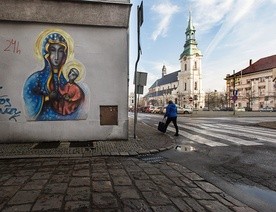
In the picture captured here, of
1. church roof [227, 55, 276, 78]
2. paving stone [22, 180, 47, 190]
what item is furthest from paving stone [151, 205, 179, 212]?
church roof [227, 55, 276, 78]

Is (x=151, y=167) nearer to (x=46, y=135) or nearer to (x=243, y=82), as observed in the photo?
(x=46, y=135)

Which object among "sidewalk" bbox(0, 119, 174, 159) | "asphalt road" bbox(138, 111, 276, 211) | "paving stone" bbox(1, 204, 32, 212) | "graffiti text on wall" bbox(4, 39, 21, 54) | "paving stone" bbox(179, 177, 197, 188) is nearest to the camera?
"paving stone" bbox(1, 204, 32, 212)

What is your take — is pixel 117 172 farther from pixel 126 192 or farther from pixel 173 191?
pixel 173 191

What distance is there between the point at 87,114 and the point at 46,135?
1.52m

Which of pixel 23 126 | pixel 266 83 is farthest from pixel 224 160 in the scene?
pixel 266 83

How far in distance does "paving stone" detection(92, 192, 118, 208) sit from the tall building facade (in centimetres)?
8226

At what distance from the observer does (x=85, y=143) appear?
28.6ft

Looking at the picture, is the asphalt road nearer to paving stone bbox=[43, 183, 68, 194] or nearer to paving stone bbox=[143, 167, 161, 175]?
paving stone bbox=[143, 167, 161, 175]

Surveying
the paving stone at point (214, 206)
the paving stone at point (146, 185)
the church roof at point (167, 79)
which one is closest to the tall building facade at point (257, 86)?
the church roof at point (167, 79)

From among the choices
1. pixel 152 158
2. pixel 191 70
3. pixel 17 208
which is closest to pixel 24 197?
pixel 17 208

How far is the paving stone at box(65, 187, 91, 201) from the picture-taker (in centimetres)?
386

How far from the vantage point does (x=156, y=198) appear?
395 centimetres

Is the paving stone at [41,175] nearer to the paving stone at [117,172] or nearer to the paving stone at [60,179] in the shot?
the paving stone at [60,179]

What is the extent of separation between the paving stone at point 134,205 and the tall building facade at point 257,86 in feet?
270
